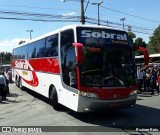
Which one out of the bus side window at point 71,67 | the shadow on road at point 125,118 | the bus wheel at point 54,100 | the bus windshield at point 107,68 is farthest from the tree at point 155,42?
the bus side window at point 71,67

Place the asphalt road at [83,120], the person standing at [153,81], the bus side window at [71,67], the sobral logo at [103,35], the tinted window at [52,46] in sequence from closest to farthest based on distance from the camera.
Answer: the asphalt road at [83,120] → the bus side window at [71,67] → the sobral logo at [103,35] → the tinted window at [52,46] → the person standing at [153,81]

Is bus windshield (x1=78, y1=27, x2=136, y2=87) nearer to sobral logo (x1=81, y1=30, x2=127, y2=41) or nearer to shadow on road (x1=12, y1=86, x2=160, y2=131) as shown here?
sobral logo (x1=81, y1=30, x2=127, y2=41)

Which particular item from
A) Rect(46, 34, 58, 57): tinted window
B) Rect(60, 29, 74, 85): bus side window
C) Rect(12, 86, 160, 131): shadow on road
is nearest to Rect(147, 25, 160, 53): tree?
Rect(46, 34, 58, 57): tinted window

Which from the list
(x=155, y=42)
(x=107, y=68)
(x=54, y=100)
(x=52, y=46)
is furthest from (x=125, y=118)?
(x=155, y=42)

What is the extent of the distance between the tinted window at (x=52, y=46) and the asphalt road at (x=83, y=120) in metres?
2.42

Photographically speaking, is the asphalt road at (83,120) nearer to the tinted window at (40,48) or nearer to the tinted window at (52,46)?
the tinted window at (52,46)

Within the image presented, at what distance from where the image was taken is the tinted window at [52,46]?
13.6 metres

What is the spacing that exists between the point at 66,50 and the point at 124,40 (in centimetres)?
219

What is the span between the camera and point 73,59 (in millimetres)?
11398

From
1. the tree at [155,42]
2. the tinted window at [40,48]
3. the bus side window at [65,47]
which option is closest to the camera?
the bus side window at [65,47]

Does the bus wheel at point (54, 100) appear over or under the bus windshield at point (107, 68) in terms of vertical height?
under

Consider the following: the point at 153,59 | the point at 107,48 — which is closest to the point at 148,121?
the point at 107,48

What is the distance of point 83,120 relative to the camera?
37.0ft

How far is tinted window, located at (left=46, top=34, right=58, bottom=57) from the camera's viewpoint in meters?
13.6
